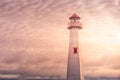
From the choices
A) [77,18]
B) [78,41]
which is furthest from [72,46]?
[77,18]

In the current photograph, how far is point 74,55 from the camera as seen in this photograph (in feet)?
209

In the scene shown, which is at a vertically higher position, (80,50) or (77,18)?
(77,18)

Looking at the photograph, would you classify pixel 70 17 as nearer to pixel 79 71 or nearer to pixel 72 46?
pixel 72 46

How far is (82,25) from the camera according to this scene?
64.4 meters

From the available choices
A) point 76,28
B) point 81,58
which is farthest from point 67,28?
point 81,58

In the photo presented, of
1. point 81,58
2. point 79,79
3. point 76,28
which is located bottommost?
point 79,79

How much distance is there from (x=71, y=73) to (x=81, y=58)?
3.72m

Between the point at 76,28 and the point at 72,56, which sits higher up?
the point at 76,28

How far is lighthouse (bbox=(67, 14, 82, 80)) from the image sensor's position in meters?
63.0

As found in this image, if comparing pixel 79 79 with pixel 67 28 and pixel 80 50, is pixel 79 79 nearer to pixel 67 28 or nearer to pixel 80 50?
pixel 80 50

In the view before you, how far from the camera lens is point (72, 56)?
209 ft

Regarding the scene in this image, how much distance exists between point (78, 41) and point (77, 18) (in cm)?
495

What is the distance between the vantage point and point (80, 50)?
2532 inches

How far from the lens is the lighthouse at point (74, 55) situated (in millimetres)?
63000
